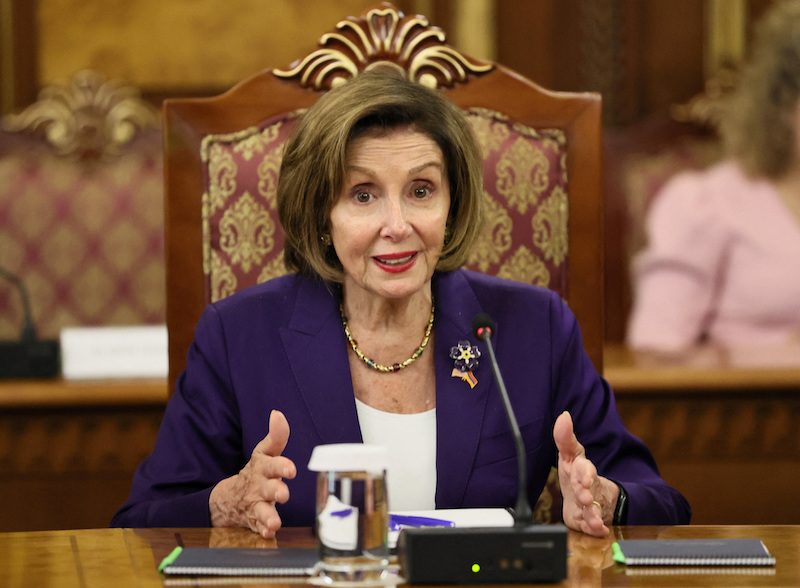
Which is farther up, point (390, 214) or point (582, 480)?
point (390, 214)

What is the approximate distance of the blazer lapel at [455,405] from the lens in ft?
6.28

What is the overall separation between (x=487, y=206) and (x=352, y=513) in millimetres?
959

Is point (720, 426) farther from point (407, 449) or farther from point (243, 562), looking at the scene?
point (243, 562)

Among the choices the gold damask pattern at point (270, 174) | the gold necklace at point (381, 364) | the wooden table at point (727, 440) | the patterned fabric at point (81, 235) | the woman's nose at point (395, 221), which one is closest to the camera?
the woman's nose at point (395, 221)

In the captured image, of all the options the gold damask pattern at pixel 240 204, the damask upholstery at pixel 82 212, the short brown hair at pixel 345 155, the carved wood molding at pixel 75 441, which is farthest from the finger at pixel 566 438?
the damask upholstery at pixel 82 212

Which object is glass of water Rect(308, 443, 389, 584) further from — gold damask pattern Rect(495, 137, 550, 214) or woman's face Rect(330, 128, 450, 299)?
gold damask pattern Rect(495, 137, 550, 214)

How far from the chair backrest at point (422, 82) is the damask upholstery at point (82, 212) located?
1.38 m

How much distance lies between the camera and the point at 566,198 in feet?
7.36

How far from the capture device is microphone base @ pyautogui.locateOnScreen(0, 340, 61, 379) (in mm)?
2799

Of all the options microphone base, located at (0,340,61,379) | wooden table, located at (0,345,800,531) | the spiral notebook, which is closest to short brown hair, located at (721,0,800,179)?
wooden table, located at (0,345,800,531)

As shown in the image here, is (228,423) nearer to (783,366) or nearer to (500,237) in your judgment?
(500,237)

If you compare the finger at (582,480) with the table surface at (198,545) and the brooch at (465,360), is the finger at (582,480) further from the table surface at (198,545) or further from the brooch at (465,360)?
the brooch at (465,360)

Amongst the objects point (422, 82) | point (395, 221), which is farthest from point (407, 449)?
point (422, 82)

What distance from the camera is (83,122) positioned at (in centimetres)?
354
